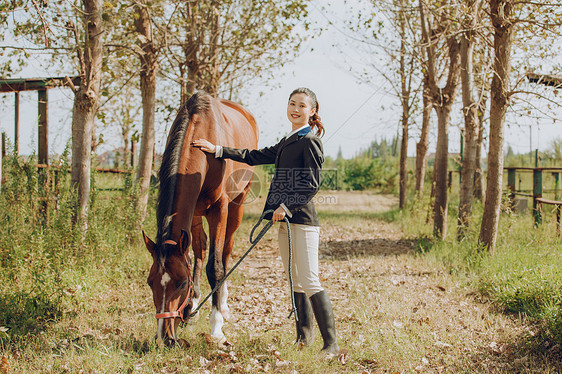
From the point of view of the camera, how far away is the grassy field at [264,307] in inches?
115

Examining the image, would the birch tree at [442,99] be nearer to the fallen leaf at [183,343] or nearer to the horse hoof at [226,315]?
the horse hoof at [226,315]

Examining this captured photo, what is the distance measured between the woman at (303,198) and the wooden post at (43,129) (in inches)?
163

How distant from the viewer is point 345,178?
2128 centimetres

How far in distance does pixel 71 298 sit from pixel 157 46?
390 centimetres

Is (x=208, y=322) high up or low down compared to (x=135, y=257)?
down

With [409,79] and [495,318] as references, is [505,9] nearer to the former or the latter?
[495,318]

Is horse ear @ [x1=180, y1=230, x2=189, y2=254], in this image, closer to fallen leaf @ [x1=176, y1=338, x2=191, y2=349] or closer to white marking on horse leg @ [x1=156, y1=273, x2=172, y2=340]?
white marking on horse leg @ [x1=156, y1=273, x2=172, y2=340]

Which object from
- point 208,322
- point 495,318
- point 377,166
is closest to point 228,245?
point 208,322

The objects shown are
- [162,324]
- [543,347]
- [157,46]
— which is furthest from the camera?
[157,46]

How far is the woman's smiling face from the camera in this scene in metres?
2.98

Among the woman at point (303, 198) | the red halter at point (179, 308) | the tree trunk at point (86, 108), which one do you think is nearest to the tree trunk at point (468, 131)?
the woman at point (303, 198)

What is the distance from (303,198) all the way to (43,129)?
15.1 ft

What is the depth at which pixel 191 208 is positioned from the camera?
3.16 meters

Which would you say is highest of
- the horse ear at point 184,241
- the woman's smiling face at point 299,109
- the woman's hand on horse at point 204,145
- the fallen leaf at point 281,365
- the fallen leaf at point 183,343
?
the woman's smiling face at point 299,109
